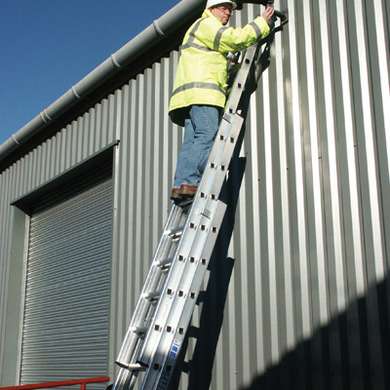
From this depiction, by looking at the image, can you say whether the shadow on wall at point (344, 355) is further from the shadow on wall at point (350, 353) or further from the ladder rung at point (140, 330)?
the ladder rung at point (140, 330)

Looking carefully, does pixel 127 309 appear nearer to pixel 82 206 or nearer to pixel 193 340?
pixel 193 340

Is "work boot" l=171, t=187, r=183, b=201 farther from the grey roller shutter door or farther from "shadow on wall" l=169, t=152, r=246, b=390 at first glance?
the grey roller shutter door

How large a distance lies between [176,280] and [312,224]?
1.43m

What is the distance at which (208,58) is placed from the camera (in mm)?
5352

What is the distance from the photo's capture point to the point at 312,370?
15.7 ft

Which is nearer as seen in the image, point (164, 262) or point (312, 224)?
point (164, 262)

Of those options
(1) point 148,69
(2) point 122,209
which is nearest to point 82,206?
(2) point 122,209

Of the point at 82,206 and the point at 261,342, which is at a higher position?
the point at 82,206

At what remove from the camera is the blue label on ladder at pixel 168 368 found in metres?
3.92

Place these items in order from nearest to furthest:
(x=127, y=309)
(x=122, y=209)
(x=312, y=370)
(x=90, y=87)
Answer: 1. (x=312, y=370)
2. (x=127, y=309)
3. (x=122, y=209)
4. (x=90, y=87)

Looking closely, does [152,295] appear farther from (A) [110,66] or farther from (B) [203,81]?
(A) [110,66]

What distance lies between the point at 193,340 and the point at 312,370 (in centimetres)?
155

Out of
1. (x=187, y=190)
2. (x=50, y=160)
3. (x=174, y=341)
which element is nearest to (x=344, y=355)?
(x=174, y=341)

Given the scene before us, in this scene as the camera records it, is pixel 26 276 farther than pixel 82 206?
Yes
